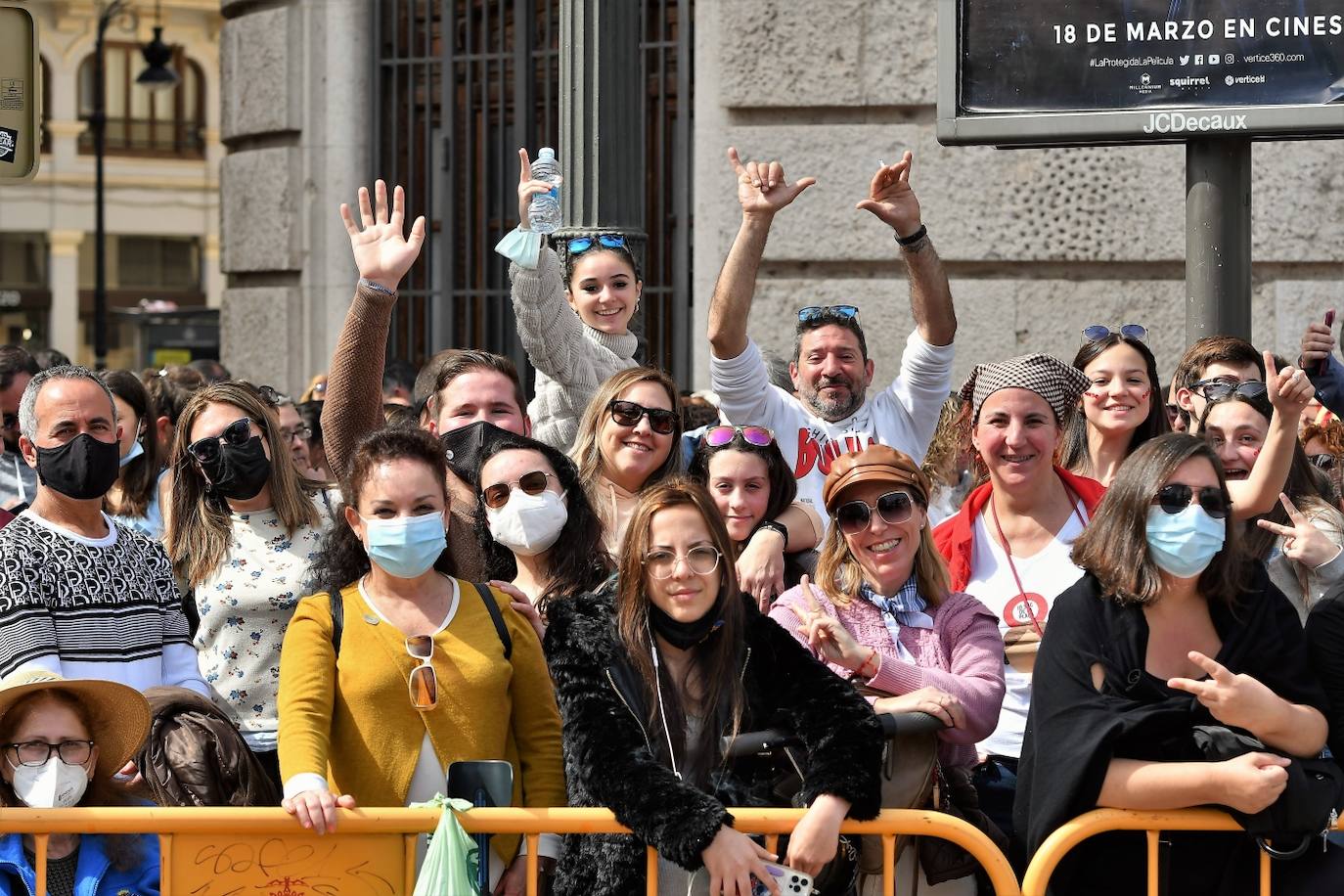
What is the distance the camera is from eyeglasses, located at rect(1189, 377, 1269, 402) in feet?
18.5

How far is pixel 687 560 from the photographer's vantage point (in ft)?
14.1

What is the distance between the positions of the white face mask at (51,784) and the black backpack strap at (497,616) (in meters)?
0.96

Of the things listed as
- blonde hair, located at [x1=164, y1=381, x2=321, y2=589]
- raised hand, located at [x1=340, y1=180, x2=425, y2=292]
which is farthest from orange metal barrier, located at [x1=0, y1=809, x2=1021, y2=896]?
raised hand, located at [x1=340, y1=180, x2=425, y2=292]

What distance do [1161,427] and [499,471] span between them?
6.57 ft

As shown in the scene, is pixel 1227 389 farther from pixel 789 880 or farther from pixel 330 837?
pixel 330 837

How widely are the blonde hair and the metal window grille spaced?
4.11 meters

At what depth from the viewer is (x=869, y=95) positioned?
8578 mm

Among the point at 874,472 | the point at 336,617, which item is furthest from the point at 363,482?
the point at 874,472

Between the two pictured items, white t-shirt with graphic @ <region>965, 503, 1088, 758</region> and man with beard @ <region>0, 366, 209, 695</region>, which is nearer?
man with beard @ <region>0, 366, 209, 695</region>

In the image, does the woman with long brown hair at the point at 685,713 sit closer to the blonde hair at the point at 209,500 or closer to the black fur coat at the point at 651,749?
the black fur coat at the point at 651,749

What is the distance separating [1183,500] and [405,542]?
174cm

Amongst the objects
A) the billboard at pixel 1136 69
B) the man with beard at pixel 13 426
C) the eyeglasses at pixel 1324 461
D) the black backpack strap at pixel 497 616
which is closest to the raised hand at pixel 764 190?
the billboard at pixel 1136 69

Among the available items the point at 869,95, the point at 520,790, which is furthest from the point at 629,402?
the point at 869,95

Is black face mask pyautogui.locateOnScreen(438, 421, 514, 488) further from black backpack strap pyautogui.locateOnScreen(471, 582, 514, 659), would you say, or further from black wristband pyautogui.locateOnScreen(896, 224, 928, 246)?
black wristband pyautogui.locateOnScreen(896, 224, 928, 246)
